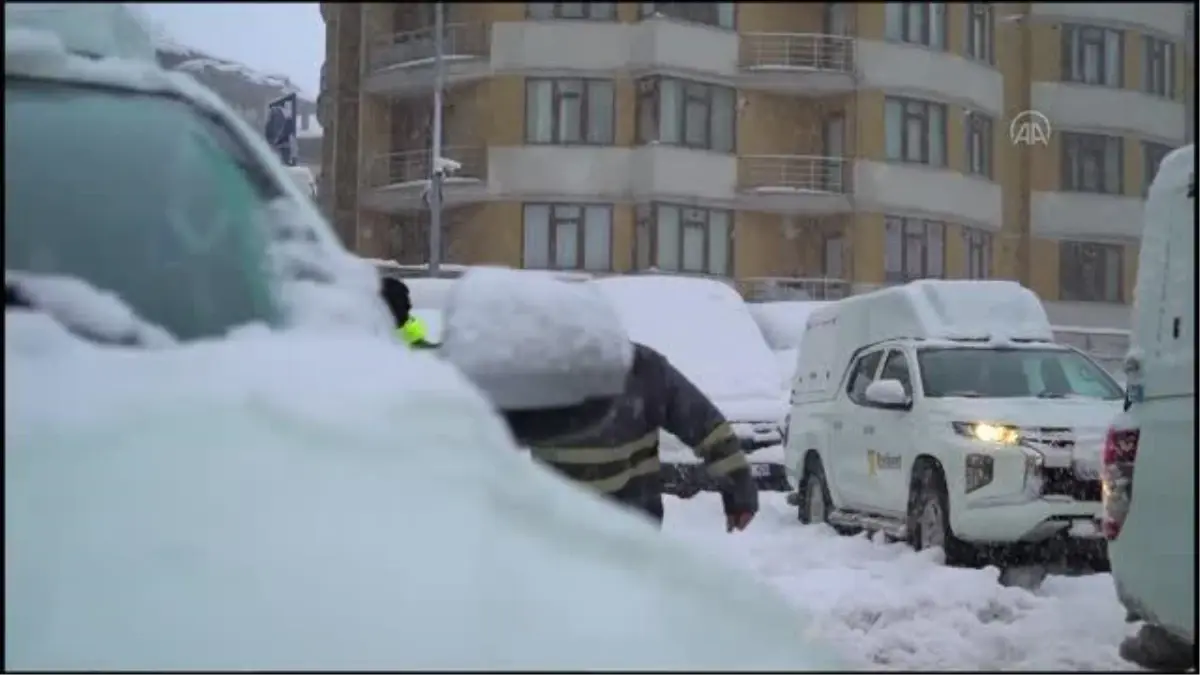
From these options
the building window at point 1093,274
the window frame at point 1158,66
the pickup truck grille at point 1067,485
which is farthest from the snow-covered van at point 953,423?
the building window at point 1093,274

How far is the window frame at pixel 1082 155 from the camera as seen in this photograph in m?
15.5

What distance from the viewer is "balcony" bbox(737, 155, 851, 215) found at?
13.0m

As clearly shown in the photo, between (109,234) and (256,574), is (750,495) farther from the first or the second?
(256,574)

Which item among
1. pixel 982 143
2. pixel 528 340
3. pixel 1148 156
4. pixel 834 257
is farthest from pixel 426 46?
pixel 1148 156

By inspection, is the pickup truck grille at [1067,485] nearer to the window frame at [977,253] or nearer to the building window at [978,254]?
the window frame at [977,253]

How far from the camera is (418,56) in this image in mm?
9359

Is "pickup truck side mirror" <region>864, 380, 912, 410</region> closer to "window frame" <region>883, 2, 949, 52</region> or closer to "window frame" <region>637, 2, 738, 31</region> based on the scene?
"window frame" <region>883, 2, 949, 52</region>

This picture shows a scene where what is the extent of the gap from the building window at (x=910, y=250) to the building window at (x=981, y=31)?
267 centimetres

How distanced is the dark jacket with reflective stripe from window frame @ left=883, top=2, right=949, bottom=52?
2833 mm

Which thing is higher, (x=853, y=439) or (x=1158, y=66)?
(x=1158, y=66)

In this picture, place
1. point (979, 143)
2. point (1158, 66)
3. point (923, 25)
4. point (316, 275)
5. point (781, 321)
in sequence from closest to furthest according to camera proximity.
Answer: point (316, 275), point (923, 25), point (1158, 66), point (979, 143), point (781, 321)

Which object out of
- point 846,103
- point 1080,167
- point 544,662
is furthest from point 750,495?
point 1080,167

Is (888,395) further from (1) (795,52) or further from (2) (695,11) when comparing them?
(2) (695,11)

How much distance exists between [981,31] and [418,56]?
342 cm
